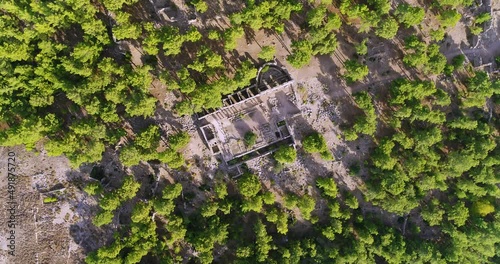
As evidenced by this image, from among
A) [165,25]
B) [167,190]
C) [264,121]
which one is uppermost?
[165,25]

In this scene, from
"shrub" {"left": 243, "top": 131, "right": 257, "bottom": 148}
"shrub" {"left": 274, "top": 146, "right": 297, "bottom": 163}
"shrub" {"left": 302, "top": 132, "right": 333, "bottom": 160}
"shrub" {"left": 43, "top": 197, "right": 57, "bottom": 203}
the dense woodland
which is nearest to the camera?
the dense woodland

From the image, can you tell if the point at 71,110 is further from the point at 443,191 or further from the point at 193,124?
the point at 443,191

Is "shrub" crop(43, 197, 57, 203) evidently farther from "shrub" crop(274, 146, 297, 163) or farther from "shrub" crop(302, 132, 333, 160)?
"shrub" crop(302, 132, 333, 160)

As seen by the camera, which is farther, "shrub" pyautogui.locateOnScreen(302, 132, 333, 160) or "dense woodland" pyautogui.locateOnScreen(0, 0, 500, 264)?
"shrub" pyautogui.locateOnScreen(302, 132, 333, 160)

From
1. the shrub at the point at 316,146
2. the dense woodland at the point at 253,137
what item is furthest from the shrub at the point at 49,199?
the shrub at the point at 316,146

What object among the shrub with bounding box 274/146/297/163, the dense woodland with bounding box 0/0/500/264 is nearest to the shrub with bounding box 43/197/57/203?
the dense woodland with bounding box 0/0/500/264

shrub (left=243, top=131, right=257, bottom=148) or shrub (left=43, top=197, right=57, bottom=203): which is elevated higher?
shrub (left=43, top=197, right=57, bottom=203)

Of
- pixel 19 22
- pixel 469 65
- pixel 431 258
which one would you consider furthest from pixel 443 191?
pixel 19 22

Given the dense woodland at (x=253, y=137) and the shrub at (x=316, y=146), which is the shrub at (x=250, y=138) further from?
the shrub at (x=316, y=146)
